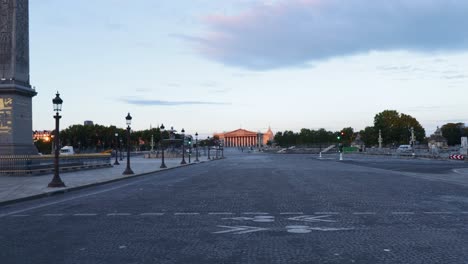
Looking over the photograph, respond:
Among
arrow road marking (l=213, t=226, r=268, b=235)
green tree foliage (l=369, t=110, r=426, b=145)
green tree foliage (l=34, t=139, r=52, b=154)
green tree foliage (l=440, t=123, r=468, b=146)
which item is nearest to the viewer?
arrow road marking (l=213, t=226, r=268, b=235)

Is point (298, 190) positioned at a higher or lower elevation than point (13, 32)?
lower

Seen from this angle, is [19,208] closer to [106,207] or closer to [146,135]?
[106,207]

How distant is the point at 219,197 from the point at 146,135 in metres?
180

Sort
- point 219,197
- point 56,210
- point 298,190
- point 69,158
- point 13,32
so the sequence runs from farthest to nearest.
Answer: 1. point 69,158
2. point 13,32
3. point 298,190
4. point 219,197
5. point 56,210

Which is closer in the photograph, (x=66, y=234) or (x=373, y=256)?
(x=373, y=256)

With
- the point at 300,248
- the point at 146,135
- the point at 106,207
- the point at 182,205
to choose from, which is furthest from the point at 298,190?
the point at 146,135

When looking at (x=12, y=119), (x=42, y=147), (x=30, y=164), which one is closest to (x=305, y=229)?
(x=30, y=164)

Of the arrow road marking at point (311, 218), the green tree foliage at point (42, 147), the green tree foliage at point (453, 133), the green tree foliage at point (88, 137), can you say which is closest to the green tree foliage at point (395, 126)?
the green tree foliage at point (453, 133)

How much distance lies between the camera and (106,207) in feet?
46.1

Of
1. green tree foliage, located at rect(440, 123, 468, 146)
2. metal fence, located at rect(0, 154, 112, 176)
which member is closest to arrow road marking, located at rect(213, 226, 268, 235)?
metal fence, located at rect(0, 154, 112, 176)

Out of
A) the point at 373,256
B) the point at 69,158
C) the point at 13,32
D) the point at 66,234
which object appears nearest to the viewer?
the point at 373,256

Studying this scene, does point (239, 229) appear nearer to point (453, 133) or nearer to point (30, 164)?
point (30, 164)

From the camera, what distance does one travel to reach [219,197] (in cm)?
1658

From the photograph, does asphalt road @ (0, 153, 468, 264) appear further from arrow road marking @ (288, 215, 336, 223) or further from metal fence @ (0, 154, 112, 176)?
metal fence @ (0, 154, 112, 176)
